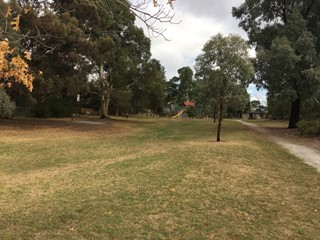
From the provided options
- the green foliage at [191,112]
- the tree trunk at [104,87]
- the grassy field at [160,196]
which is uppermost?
the tree trunk at [104,87]

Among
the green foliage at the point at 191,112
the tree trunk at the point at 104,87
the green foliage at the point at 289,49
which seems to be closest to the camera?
the green foliage at the point at 289,49

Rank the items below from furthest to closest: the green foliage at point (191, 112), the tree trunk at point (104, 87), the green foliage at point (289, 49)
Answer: the green foliage at point (191, 112), the tree trunk at point (104, 87), the green foliage at point (289, 49)

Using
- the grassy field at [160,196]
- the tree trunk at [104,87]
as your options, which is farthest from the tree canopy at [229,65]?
the tree trunk at [104,87]

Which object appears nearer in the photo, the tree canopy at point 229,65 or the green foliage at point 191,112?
the tree canopy at point 229,65

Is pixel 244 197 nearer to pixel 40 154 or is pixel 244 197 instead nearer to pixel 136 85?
pixel 40 154

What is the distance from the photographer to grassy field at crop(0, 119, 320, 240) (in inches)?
221

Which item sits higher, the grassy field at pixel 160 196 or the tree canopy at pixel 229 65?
the tree canopy at pixel 229 65

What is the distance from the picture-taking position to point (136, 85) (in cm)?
4191

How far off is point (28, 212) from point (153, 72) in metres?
34.7

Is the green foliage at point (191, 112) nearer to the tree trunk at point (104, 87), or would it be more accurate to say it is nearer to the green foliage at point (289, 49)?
the tree trunk at point (104, 87)

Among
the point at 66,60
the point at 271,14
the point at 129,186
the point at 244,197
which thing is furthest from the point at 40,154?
the point at 271,14

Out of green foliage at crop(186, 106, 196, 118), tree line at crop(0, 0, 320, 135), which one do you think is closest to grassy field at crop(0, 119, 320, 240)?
tree line at crop(0, 0, 320, 135)

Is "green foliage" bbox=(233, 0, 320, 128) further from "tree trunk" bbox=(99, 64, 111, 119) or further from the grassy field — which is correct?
"tree trunk" bbox=(99, 64, 111, 119)

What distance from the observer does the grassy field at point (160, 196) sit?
5.62 m
